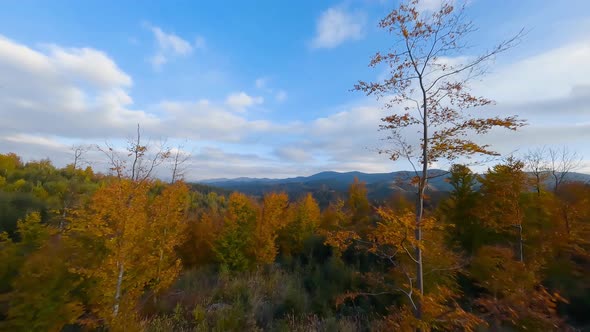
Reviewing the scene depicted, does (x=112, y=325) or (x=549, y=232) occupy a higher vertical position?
(x=549, y=232)

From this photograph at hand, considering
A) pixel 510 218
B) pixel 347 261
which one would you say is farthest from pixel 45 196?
pixel 510 218

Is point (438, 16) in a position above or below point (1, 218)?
above

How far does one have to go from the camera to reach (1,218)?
1591cm

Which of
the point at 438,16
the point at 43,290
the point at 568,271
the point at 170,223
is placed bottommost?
the point at 568,271

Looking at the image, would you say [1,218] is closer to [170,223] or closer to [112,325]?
[170,223]

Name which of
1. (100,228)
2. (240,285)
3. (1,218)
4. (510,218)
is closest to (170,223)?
(240,285)

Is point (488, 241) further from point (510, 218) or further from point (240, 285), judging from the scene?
point (240, 285)

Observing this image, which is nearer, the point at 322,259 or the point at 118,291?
the point at 118,291

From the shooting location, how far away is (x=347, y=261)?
17.9 meters

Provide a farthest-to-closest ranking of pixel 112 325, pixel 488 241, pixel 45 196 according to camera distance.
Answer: pixel 45 196
pixel 488 241
pixel 112 325

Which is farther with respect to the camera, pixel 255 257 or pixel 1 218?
pixel 255 257

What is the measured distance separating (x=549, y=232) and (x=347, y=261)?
11.0 metres

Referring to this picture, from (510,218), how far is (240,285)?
1234cm

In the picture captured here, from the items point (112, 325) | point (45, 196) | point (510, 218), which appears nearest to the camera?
point (112, 325)
